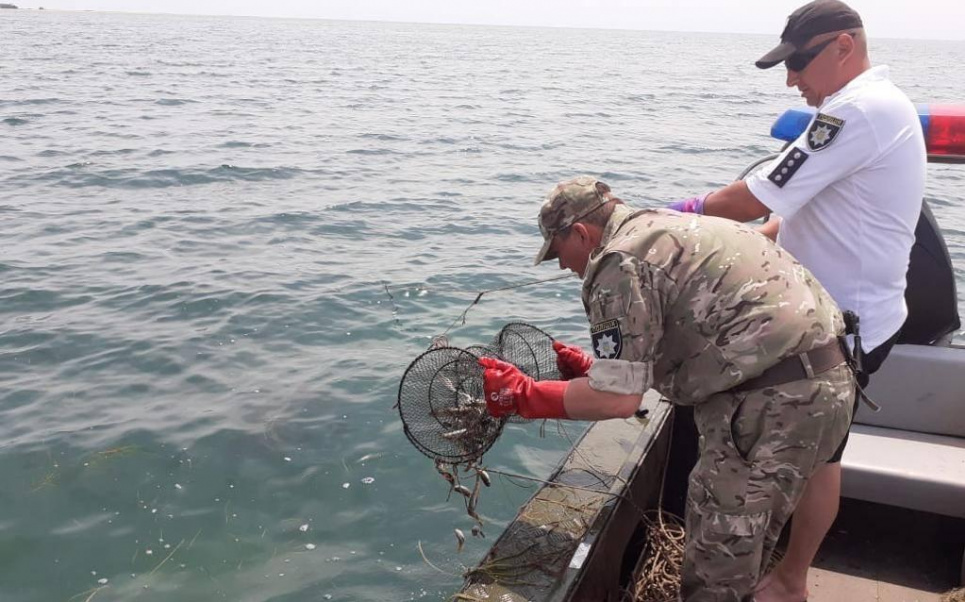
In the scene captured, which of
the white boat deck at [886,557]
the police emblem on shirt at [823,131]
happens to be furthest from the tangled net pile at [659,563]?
the police emblem on shirt at [823,131]

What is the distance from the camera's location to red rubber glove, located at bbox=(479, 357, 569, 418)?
2.94 metres

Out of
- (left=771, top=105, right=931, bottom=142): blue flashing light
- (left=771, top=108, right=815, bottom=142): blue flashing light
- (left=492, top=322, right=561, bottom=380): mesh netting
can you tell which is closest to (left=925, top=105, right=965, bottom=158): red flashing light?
(left=771, top=105, right=931, bottom=142): blue flashing light

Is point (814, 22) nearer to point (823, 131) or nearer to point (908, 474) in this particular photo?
point (823, 131)

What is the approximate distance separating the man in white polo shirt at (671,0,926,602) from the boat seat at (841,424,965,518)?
68cm

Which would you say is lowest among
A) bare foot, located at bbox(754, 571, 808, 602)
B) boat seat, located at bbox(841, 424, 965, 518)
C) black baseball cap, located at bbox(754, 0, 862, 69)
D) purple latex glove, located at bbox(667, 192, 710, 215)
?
bare foot, located at bbox(754, 571, 808, 602)

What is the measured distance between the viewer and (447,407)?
12.5 feet

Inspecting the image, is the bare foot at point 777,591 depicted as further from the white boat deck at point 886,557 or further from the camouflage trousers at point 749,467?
the camouflage trousers at point 749,467

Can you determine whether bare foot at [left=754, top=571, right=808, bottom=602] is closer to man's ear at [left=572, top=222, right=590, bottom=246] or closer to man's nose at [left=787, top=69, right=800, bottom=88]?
man's ear at [left=572, top=222, right=590, bottom=246]

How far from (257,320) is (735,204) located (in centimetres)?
680

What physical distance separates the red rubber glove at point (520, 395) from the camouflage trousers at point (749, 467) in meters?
0.55

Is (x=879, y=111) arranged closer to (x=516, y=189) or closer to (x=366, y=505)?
(x=366, y=505)

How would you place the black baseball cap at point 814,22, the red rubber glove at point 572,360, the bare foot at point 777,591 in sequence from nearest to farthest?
the black baseball cap at point 814,22
the bare foot at point 777,591
the red rubber glove at point 572,360

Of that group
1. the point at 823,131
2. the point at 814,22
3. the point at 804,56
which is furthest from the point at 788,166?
the point at 814,22

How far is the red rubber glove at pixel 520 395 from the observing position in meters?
2.94
